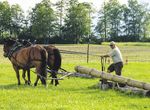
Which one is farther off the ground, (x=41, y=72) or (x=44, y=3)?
(x=44, y=3)

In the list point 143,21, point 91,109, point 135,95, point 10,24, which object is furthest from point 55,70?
point 143,21

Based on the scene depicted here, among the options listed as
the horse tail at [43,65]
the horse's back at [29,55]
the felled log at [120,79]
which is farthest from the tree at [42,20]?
the felled log at [120,79]

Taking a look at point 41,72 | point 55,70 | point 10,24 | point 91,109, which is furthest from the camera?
point 10,24

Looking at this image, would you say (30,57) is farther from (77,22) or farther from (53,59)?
(77,22)

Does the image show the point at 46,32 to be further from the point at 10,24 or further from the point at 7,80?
the point at 7,80

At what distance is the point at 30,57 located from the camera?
63.2ft

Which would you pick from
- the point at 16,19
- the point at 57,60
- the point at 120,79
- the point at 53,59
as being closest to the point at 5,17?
the point at 16,19

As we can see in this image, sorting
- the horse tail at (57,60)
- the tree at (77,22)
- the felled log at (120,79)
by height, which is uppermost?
the tree at (77,22)

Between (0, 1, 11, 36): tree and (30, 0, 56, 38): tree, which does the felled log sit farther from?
(0, 1, 11, 36): tree

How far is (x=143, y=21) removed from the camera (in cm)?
13275

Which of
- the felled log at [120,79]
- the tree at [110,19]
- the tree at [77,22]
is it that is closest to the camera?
the felled log at [120,79]

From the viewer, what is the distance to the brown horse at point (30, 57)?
1898cm

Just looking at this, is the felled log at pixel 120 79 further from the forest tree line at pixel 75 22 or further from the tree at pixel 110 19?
the tree at pixel 110 19

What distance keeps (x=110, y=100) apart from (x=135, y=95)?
5.86 ft
